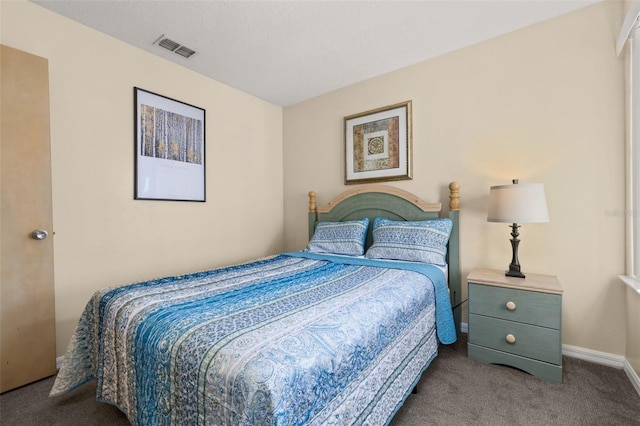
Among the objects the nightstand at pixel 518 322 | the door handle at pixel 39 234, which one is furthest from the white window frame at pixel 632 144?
the door handle at pixel 39 234

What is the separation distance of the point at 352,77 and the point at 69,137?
8.26 ft

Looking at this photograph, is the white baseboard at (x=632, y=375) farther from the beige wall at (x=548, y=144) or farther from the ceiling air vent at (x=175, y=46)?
the ceiling air vent at (x=175, y=46)

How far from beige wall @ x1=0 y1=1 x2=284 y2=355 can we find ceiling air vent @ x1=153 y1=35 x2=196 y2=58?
0.67 feet

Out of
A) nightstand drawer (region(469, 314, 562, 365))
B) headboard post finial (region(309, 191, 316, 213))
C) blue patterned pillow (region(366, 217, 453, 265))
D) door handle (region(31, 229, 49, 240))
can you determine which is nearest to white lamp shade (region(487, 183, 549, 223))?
blue patterned pillow (region(366, 217, 453, 265))

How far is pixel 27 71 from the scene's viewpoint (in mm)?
1843

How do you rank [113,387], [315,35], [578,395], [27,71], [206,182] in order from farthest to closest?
[206,182]
[315,35]
[27,71]
[578,395]
[113,387]

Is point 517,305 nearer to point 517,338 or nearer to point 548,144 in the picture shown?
point 517,338

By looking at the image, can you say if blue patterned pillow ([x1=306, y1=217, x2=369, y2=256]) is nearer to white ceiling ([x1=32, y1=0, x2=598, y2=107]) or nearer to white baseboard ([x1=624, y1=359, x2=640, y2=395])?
white ceiling ([x1=32, y1=0, x2=598, y2=107])

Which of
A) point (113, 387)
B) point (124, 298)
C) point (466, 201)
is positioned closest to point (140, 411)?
point (113, 387)

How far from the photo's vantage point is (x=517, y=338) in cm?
183

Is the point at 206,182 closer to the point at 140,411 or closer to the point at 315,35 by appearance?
the point at 315,35

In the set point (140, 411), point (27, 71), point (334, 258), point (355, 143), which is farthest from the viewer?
point (355, 143)

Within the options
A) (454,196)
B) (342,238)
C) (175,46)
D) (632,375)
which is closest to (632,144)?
(454,196)

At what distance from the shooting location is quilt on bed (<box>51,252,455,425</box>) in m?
0.83
